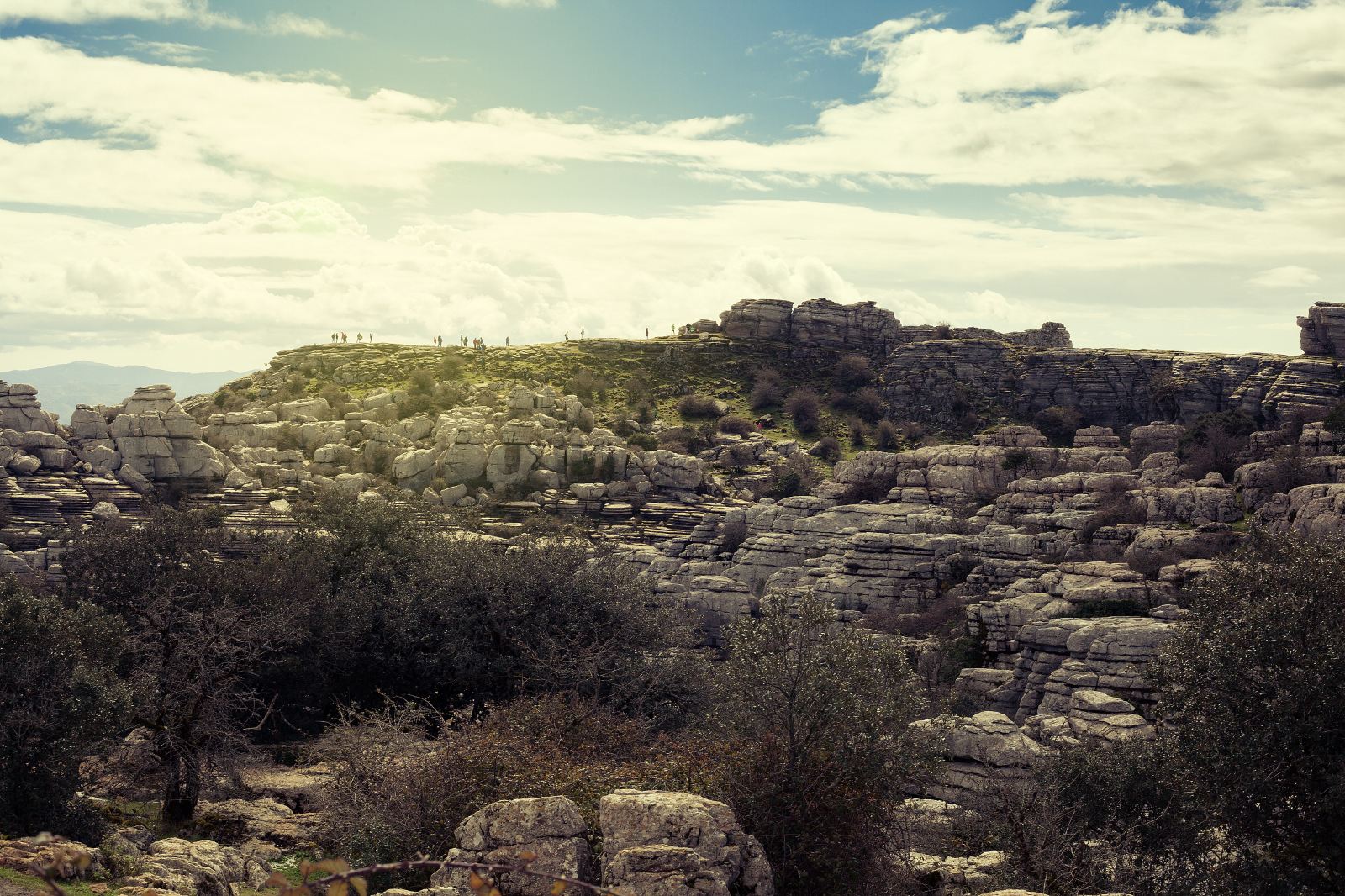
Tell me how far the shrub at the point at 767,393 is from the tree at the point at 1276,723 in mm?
78673

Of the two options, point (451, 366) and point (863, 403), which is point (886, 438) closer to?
point (863, 403)

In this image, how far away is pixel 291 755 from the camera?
36.5m

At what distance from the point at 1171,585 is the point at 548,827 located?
33.6 meters

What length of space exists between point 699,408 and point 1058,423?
32336mm

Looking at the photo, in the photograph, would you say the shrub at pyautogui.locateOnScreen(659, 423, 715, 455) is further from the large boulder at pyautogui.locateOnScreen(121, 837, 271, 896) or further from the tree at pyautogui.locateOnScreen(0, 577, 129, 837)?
the large boulder at pyautogui.locateOnScreen(121, 837, 271, 896)

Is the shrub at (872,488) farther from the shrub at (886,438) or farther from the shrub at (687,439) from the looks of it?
the shrub at (886,438)

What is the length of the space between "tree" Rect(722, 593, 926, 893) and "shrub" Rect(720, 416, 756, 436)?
66.9 m

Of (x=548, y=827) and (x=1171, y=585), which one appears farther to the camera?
(x=1171, y=585)

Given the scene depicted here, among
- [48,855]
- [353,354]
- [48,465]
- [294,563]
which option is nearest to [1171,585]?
[294,563]

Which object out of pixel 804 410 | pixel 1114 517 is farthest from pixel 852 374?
pixel 1114 517

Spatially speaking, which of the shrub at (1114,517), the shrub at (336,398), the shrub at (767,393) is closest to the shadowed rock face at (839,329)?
the shrub at (767,393)

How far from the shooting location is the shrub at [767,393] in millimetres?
101812

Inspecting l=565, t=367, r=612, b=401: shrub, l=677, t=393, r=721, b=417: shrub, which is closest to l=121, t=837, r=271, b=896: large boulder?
l=677, t=393, r=721, b=417: shrub

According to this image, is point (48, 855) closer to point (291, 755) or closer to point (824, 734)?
point (824, 734)
